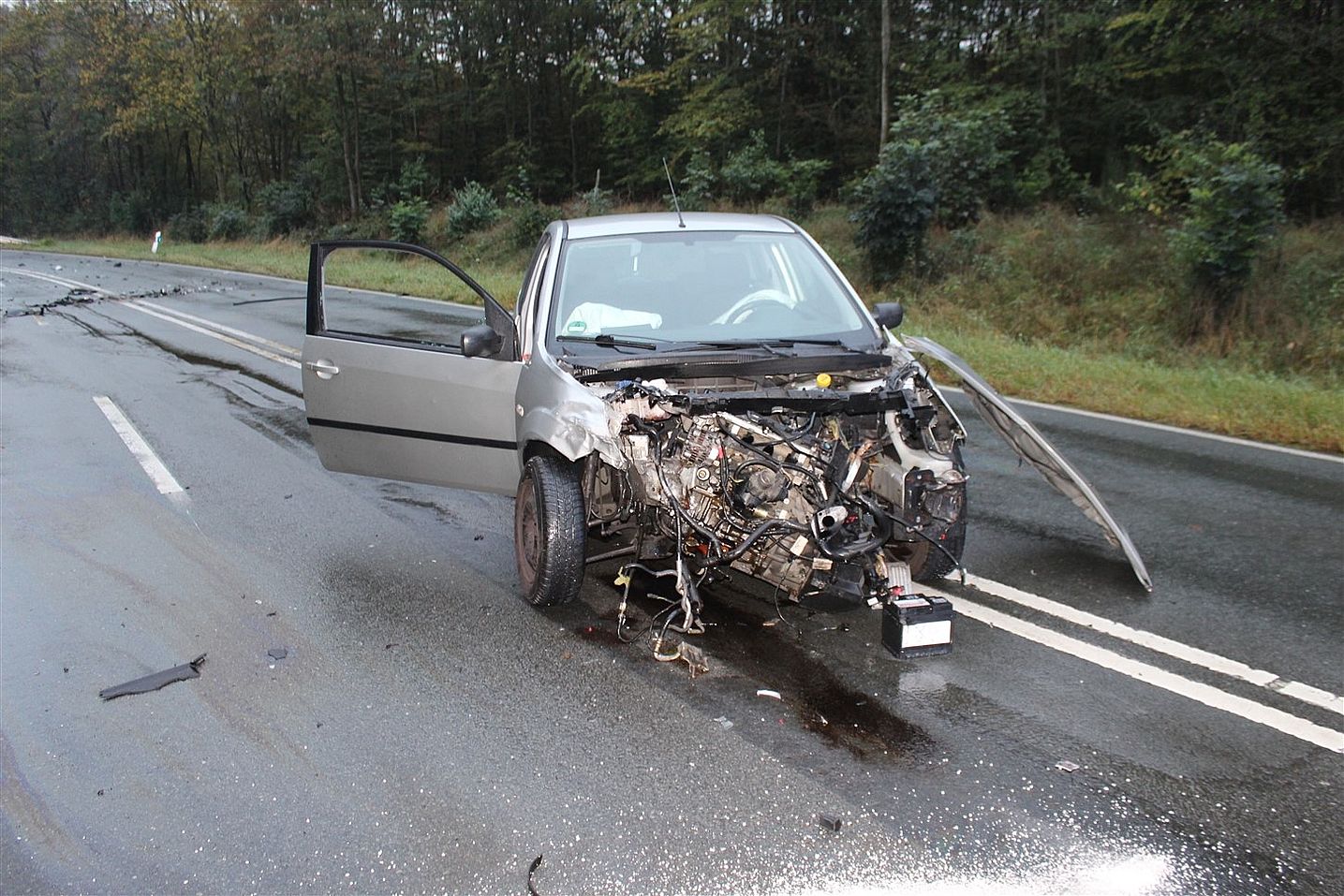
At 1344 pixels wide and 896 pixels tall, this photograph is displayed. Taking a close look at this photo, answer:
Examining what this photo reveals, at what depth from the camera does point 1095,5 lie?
19.2 metres

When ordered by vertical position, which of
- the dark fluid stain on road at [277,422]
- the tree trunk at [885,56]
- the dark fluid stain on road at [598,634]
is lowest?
the dark fluid stain on road at [598,634]

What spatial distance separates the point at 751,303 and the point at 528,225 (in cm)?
2333

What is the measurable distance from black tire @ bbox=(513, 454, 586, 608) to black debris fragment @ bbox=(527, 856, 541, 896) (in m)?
1.75

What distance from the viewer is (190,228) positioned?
46.1m

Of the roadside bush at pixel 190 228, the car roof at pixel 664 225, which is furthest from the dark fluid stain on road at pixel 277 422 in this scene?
the roadside bush at pixel 190 228

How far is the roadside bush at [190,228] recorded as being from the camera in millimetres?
45812

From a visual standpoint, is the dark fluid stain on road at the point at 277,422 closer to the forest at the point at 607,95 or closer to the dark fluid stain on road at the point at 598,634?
the dark fluid stain on road at the point at 598,634

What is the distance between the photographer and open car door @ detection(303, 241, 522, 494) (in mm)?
5195

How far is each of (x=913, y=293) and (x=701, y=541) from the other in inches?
486

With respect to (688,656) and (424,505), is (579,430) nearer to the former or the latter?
(688,656)

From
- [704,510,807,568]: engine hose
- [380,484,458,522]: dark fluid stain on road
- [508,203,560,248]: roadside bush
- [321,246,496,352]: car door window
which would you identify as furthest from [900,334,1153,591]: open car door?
[508,203,560,248]: roadside bush

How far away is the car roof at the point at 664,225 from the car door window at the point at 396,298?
5234mm

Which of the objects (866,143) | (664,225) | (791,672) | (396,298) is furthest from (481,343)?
(866,143)

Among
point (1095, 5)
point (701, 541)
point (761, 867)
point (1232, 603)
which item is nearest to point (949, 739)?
point (761, 867)
